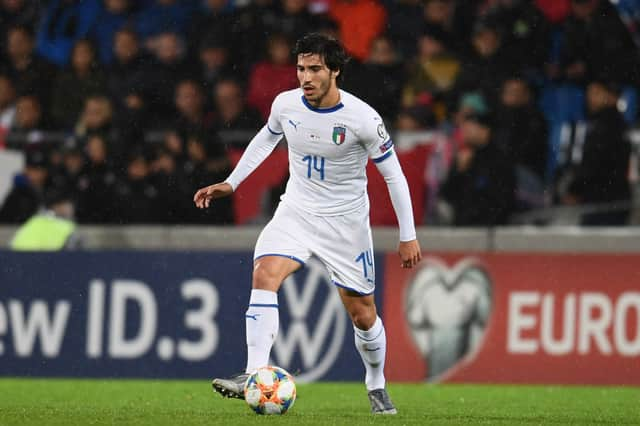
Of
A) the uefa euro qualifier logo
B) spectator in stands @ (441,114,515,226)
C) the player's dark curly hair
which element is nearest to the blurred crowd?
spectator in stands @ (441,114,515,226)

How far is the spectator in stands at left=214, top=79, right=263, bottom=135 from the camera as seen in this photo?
1399 cm

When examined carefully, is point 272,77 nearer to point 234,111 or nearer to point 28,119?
point 234,111

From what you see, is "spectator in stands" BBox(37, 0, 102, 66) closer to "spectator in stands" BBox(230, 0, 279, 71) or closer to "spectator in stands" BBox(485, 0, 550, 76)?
"spectator in stands" BBox(230, 0, 279, 71)

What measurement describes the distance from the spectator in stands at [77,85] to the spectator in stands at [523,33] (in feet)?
13.3

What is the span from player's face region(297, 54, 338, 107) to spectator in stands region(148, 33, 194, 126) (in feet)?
20.4

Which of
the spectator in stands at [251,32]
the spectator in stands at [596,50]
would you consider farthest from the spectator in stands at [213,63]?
the spectator in stands at [596,50]

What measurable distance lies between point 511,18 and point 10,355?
5.82 metres

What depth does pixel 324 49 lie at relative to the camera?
8.20m

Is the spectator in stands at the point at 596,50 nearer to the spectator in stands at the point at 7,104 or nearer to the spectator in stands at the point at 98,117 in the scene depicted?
the spectator in stands at the point at 98,117

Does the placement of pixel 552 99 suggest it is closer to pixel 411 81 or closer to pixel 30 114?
pixel 411 81

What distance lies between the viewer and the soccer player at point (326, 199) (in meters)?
8.24

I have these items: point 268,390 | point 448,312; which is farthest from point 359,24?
point 268,390

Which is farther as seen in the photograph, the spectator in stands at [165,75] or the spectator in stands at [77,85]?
the spectator in stands at [77,85]

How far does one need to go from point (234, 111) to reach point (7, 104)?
2.59 meters
